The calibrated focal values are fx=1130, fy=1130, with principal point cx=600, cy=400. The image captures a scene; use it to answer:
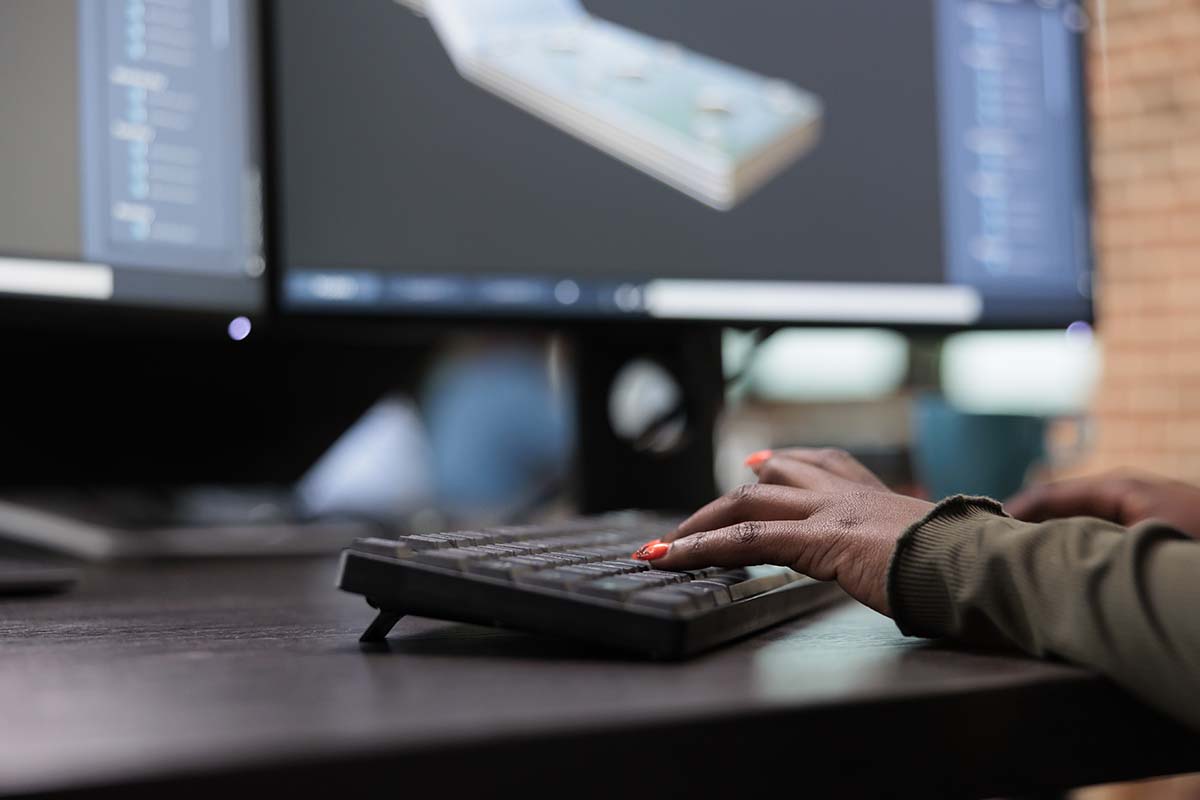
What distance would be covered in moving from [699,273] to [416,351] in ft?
1.45

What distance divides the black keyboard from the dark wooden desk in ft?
0.04

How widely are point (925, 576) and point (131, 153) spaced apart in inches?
25.7

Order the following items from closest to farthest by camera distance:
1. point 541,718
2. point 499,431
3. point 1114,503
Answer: point 541,718 < point 1114,503 < point 499,431

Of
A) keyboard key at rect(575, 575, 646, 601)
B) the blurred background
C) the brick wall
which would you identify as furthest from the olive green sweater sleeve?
the brick wall

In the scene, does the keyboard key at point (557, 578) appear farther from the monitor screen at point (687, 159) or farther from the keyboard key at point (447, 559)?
the monitor screen at point (687, 159)

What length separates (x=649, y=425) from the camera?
1.09 m

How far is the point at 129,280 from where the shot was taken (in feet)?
2.66

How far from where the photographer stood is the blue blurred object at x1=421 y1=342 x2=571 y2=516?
5.23 feet

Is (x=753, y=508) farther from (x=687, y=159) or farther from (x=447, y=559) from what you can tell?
(x=687, y=159)

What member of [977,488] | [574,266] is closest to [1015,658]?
[574,266]

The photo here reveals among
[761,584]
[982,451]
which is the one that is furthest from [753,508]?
[982,451]

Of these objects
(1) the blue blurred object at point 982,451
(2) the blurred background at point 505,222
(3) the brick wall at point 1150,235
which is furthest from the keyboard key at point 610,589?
(3) the brick wall at point 1150,235

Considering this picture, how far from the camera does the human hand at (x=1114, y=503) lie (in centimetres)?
72

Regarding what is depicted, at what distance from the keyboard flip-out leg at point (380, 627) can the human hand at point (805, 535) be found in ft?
0.37
